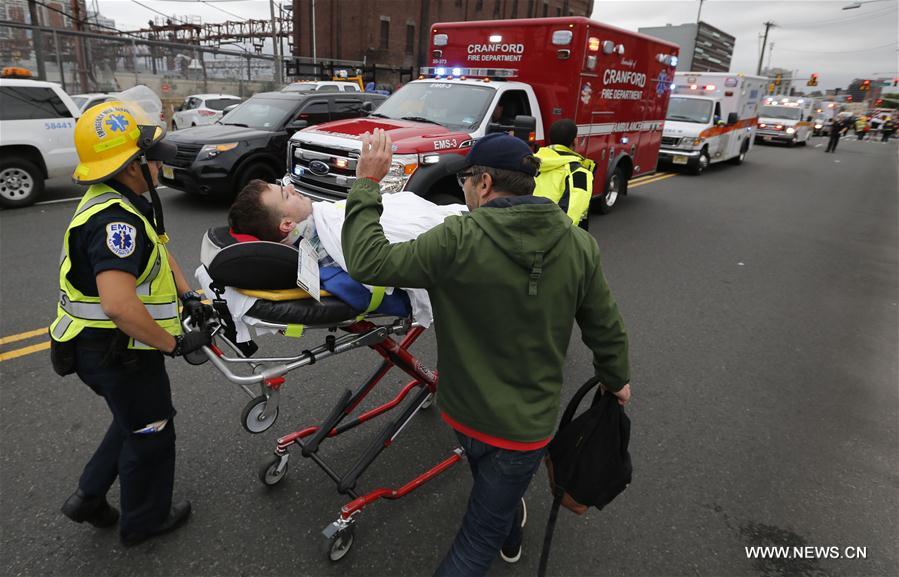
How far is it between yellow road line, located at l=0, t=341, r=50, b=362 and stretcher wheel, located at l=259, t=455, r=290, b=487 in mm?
2545

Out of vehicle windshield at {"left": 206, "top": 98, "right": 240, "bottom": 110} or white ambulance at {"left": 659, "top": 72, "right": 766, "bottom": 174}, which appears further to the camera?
vehicle windshield at {"left": 206, "top": 98, "right": 240, "bottom": 110}

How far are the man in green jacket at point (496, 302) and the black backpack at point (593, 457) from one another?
0.14 meters

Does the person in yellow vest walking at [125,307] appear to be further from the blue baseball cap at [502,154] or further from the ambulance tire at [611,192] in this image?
the ambulance tire at [611,192]

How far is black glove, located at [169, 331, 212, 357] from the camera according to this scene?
2082 mm

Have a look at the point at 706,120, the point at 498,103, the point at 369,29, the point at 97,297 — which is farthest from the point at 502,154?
the point at 369,29

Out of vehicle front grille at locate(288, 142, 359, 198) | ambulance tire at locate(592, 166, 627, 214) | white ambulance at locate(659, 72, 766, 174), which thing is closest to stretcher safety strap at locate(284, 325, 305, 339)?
vehicle front grille at locate(288, 142, 359, 198)

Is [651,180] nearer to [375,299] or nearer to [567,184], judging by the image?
[567,184]

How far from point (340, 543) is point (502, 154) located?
189 centimetres

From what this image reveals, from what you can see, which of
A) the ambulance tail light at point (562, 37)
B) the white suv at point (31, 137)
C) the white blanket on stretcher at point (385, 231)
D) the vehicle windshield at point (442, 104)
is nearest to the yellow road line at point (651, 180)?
the ambulance tail light at point (562, 37)

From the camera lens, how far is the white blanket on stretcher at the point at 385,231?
2094 millimetres

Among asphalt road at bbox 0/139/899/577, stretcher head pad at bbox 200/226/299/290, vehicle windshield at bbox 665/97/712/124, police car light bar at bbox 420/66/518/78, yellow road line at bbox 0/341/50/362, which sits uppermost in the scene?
police car light bar at bbox 420/66/518/78

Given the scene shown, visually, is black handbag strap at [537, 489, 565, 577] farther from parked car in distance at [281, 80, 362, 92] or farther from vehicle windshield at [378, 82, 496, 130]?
parked car in distance at [281, 80, 362, 92]

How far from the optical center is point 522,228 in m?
1.72

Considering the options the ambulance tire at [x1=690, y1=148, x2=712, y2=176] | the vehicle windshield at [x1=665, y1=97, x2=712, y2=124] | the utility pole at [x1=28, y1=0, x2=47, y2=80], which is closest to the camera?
the utility pole at [x1=28, y1=0, x2=47, y2=80]
